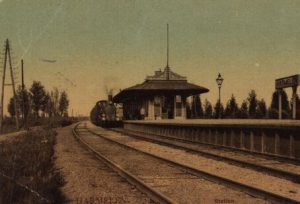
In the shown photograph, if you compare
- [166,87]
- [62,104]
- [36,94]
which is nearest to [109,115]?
[166,87]

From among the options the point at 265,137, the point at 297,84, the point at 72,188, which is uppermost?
the point at 297,84

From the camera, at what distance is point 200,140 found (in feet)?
75.4

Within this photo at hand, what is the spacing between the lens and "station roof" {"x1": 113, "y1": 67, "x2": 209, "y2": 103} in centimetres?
4303

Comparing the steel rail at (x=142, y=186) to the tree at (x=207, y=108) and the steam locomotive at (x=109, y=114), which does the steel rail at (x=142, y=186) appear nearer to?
the steam locomotive at (x=109, y=114)

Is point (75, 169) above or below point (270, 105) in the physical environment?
below

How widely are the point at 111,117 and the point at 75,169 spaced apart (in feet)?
122

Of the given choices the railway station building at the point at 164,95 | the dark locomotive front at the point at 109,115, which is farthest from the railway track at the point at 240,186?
the dark locomotive front at the point at 109,115

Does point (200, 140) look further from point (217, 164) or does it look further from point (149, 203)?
point (149, 203)

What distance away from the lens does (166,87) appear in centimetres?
4469

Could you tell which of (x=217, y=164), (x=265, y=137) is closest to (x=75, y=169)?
(x=217, y=164)

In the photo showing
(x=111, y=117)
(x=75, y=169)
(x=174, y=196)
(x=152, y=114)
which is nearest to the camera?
(x=174, y=196)

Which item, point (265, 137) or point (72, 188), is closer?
point (72, 188)

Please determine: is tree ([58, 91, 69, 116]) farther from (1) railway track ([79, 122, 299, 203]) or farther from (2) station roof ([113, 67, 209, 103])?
(1) railway track ([79, 122, 299, 203])

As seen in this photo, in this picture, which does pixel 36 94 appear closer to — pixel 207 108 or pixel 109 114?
pixel 207 108
